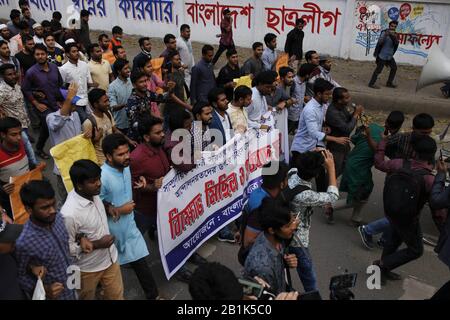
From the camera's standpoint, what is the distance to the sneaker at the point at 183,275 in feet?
14.0

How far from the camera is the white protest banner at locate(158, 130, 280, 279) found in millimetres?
4047

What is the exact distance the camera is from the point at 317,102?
5.28 m

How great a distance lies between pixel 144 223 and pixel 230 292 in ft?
6.79

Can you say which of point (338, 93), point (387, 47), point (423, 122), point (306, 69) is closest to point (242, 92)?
point (338, 93)

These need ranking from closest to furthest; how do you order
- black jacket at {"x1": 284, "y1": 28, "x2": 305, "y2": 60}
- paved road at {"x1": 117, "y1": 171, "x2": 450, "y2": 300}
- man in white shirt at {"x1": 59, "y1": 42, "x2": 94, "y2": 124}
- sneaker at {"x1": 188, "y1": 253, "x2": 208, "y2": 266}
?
1. paved road at {"x1": 117, "y1": 171, "x2": 450, "y2": 300}
2. sneaker at {"x1": 188, "y1": 253, "x2": 208, "y2": 266}
3. man in white shirt at {"x1": 59, "y1": 42, "x2": 94, "y2": 124}
4. black jacket at {"x1": 284, "y1": 28, "x2": 305, "y2": 60}

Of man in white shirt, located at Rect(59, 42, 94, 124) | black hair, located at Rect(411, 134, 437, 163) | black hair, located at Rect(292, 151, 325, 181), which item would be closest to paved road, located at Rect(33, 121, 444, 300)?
black hair, located at Rect(292, 151, 325, 181)

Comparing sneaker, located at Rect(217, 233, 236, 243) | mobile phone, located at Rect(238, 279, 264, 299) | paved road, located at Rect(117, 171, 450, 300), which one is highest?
mobile phone, located at Rect(238, 279, 264, 299)

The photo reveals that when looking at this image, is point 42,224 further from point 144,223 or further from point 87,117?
point 87,117

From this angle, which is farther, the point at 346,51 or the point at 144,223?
the point at 346,51

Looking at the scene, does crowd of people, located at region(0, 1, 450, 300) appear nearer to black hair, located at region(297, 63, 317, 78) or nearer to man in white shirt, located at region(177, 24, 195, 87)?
black hair, located at region(297, 63, 317, 78)
